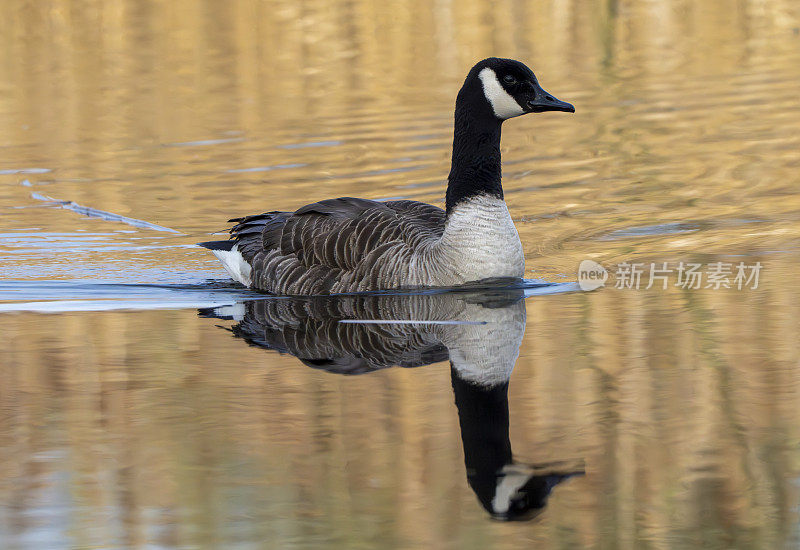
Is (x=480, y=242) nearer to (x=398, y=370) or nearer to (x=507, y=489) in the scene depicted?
(x=398, y=370)

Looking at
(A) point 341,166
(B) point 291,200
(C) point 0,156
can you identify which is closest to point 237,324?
(B) point 291,200

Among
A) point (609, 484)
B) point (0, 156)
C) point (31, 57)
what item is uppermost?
point (31, 57)

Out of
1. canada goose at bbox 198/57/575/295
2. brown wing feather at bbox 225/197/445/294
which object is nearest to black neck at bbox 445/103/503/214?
canada goose at bbox 198/57/575/295

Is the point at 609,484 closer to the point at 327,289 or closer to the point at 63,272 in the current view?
the point at 327,289

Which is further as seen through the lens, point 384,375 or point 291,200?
point 291,200

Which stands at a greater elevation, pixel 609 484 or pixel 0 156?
pixel 0 156

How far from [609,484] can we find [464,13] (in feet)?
94.4

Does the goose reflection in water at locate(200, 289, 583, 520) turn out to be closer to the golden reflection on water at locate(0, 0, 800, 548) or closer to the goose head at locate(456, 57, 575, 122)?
the golden reflection on water at locate(0, 0, 800, 548)

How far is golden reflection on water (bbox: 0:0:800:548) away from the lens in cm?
564

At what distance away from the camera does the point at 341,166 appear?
17.1m

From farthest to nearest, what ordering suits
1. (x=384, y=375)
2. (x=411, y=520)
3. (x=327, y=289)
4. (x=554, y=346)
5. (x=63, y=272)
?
(x=63, y=272) → (x=327, y=289) → (x=554, y=346) → (x=384, y=375) → (x=411, y=520)

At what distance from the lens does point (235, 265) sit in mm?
11969

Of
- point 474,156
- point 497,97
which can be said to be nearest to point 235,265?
point 474,156

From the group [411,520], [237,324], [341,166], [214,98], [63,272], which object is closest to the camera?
[411,520]
